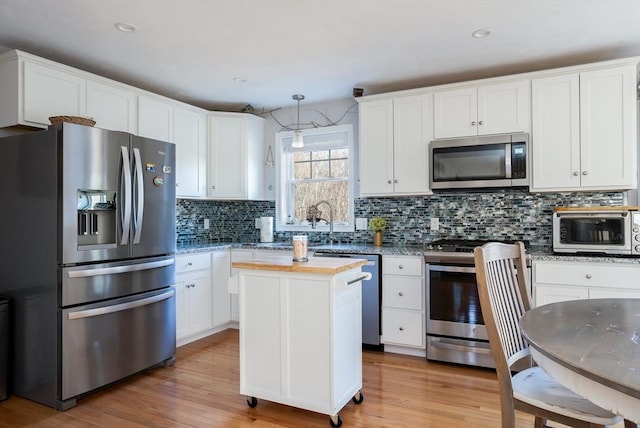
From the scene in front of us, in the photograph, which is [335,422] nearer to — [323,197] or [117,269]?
[117,269]

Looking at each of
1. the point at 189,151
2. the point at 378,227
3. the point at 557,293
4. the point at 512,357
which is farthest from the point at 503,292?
the point at 189,151

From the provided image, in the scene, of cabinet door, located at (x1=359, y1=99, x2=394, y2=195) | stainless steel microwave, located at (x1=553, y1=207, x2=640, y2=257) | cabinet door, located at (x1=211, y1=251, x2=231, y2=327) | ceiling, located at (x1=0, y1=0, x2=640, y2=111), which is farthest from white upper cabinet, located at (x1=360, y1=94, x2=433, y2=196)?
cabinet door, located at (x1=211, y1=251, x2=231, y2=327)

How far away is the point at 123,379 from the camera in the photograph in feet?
9.67

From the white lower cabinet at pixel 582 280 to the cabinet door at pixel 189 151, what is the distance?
3.11 m

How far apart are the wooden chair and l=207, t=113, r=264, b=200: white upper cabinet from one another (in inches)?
123

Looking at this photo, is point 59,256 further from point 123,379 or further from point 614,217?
point 614,217

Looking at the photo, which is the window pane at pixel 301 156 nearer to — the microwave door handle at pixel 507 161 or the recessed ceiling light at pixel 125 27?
the microwave door handle at pixel 507 161

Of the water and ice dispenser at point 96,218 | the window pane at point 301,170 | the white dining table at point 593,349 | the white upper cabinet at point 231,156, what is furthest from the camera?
the window pane at point 301,170

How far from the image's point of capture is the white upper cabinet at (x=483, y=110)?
3.29 m

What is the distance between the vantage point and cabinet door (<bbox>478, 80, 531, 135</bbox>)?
10.8 ft

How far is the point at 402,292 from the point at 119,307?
7.02 feet

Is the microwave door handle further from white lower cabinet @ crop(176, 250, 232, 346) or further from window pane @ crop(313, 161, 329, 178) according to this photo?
white lower cabinet @ crop(176, 250, 232, 346)

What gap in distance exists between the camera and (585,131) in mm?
3119

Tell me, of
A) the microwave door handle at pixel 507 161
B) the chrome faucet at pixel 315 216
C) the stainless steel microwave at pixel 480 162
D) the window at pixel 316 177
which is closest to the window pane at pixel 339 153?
the window at pixel 316 177
